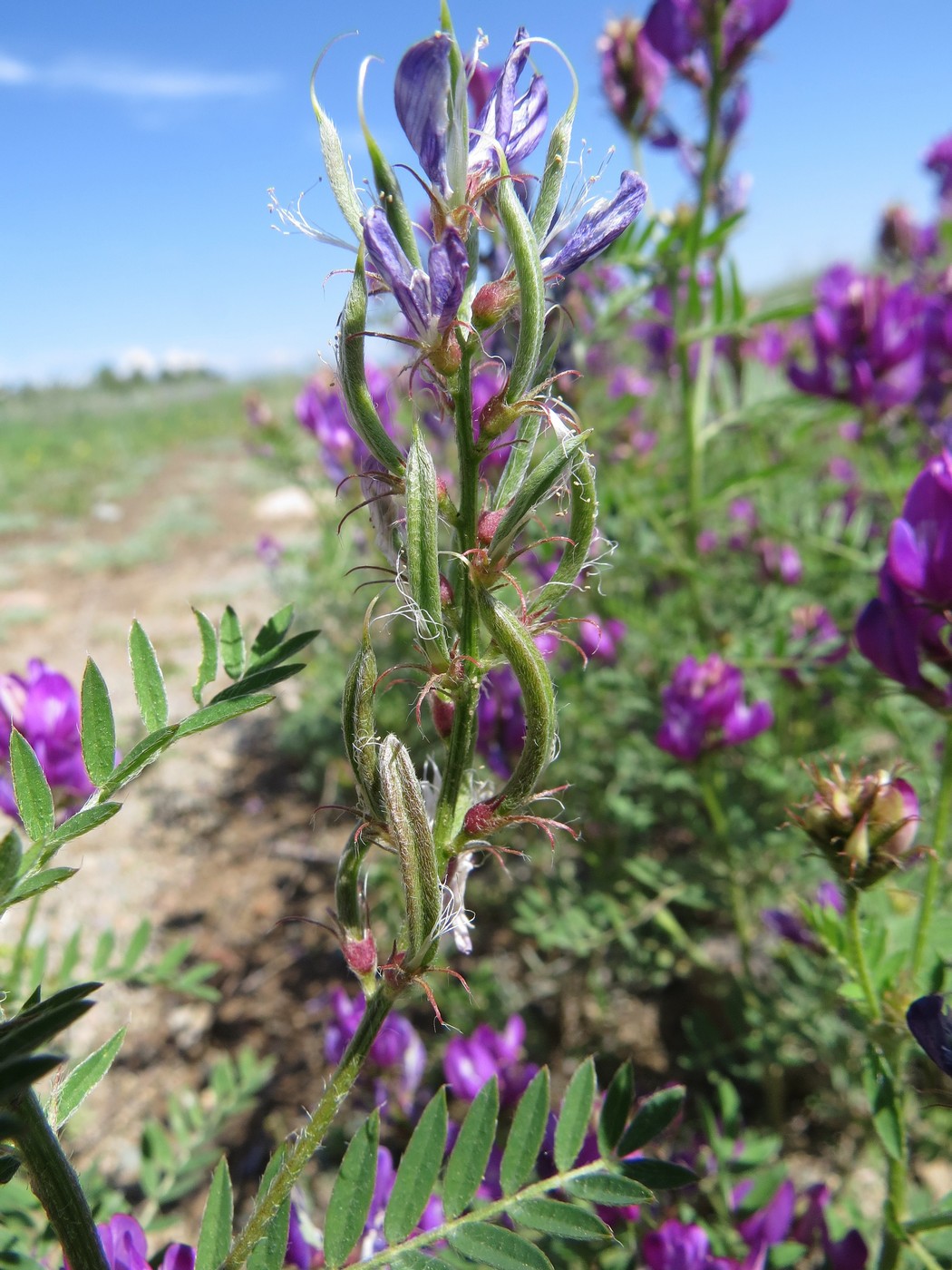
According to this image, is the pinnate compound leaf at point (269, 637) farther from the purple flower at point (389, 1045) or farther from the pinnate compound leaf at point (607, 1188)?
the purple flower at point (389, 1045)

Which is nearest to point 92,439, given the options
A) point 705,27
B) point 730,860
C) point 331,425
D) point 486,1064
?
point 331,425

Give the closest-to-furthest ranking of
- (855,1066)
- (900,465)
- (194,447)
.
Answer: (855,1066), (900,465), (194,447)

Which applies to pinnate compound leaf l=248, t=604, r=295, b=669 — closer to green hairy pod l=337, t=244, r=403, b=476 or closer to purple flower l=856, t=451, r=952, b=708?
green hairy pod l=337, t=244, r=403, b=476

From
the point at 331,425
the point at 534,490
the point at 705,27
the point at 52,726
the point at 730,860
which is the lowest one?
the point at 730,860

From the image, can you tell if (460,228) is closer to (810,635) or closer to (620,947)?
(810,635)

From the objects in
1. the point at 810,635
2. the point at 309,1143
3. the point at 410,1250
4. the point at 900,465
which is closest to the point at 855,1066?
the point at 810,635

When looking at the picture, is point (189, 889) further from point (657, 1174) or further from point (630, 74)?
point (630, 74)

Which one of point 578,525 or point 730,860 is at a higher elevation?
point 578,525
